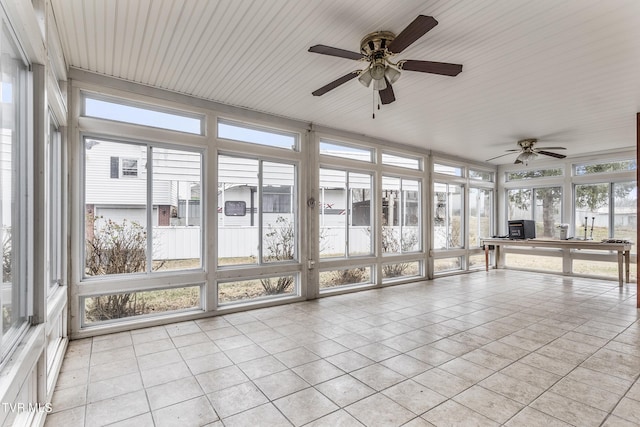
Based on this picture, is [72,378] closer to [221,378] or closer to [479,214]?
[221,378]

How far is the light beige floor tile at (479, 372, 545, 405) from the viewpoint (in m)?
2.53

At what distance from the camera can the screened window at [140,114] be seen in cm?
391

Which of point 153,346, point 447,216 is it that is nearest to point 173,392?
point 153,346

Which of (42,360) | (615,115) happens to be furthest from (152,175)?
(615,115)

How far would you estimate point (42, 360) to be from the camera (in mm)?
2256

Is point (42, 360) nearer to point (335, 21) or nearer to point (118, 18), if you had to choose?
point (118, 18)

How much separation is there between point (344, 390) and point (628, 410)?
206cm

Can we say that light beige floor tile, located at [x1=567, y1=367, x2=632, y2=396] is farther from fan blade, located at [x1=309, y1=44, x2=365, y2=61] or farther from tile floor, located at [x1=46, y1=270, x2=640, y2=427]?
fan blade, located at [x1=309, y1=44, x2=365, y2=61]

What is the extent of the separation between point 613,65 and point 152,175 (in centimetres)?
539

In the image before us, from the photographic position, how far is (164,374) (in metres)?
2.90

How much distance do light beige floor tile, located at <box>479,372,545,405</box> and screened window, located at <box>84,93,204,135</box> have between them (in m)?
4.45

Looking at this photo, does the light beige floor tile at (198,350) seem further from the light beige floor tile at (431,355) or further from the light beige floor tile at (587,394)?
the light beige floor tile at (587,394)

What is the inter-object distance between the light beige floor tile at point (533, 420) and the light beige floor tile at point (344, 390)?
38.9 inches

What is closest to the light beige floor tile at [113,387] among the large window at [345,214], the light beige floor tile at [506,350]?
the light beige floor tile at [506,350]
